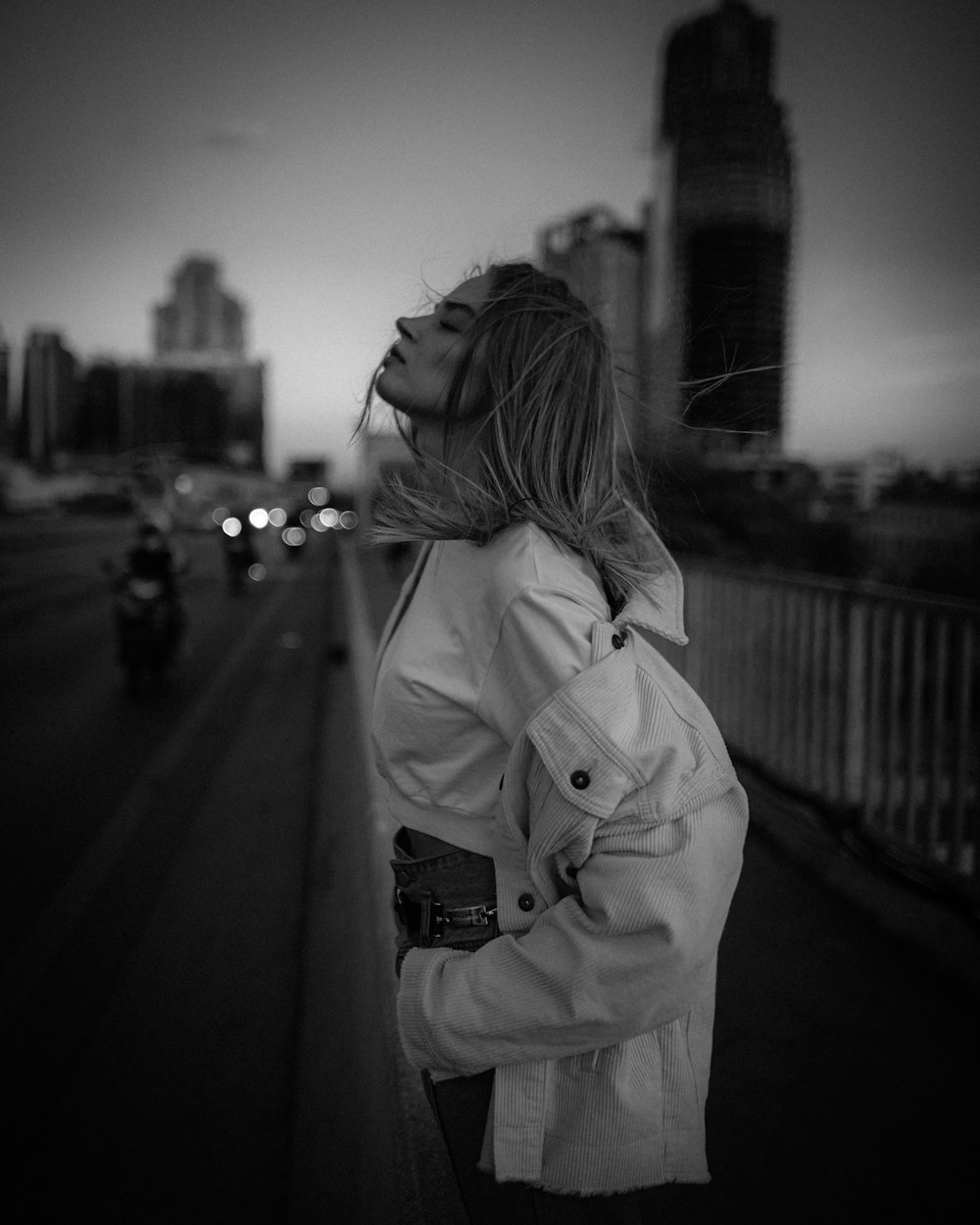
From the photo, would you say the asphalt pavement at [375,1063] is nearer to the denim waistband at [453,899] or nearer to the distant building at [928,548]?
the denim waistband at [453,899]

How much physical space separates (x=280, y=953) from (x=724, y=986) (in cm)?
184

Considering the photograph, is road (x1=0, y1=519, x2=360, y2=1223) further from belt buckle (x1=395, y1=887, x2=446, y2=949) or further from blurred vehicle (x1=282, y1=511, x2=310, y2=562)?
blurred vehicle (x1=282, y1=511, x2=310, y2=562)

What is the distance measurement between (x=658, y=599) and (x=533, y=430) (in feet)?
1.03

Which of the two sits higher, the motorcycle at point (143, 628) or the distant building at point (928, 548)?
the distant building at point (928, 548)

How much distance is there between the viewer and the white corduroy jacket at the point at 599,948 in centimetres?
112

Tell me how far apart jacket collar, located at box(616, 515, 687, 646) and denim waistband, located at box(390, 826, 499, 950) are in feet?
1.30

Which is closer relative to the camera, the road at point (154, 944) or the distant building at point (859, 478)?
the road at point (154, 944)

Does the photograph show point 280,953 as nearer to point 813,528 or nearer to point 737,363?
point 737,363

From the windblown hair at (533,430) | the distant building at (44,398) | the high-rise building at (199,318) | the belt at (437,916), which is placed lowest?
the belt at (437,916)

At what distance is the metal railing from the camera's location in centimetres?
396

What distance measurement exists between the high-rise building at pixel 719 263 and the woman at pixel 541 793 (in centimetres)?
38

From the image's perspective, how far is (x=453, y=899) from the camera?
4.29ft

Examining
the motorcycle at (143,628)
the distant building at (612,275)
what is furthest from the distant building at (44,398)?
the distant building at (612,275)

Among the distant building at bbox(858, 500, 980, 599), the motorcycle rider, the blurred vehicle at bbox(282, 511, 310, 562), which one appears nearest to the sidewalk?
the distant building at bbox(858, 500, 980, 599)
